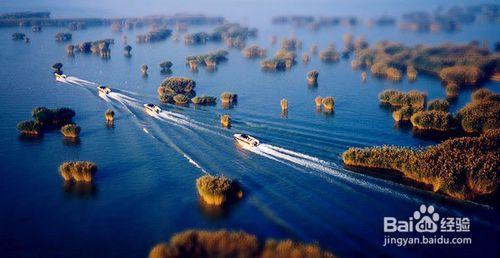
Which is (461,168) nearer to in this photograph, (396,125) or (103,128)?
(396,125)

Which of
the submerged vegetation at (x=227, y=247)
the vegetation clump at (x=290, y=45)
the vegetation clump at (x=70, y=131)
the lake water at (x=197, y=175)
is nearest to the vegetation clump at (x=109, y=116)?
the lake water at (x=197, y=175)

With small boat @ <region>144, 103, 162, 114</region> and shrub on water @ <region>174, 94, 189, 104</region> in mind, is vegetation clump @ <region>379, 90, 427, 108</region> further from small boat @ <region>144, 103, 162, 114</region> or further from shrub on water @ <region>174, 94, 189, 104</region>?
small boat @ <region>144, 103, 162, 114</region>

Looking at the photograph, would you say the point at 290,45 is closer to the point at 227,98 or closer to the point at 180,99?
the point at 227,98

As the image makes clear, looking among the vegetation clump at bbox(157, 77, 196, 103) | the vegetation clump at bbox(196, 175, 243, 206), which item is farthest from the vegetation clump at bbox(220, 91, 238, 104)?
the vegetation clump at bbox(196, 175, 243, 206)

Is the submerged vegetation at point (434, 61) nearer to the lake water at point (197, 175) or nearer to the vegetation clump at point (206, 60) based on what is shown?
the lake water at point (197, 175)

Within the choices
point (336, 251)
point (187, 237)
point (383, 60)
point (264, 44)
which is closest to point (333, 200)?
point (336, 251)

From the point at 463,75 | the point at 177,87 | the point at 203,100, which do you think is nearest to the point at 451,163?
the point at 203,100
